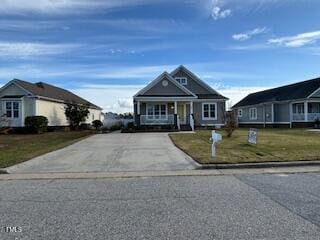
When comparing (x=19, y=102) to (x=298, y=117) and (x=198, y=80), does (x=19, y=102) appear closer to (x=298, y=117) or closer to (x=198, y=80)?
(x=198, y=80)

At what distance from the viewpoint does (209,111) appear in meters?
40.6

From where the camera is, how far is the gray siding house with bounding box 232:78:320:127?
137 ft

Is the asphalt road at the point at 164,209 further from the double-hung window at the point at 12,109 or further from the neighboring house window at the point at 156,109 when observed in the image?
the double-hung window at the point at 12,109

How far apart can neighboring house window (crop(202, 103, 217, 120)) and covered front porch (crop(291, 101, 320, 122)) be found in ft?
32.1

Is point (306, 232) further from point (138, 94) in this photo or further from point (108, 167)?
point (138, 94)

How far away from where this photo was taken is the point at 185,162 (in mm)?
13797

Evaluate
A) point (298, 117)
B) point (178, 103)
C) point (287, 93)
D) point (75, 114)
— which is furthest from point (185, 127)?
point (287, 93)

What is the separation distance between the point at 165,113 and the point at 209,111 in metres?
5.26

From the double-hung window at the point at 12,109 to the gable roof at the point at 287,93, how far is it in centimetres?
2954

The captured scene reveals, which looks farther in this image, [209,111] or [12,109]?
[209,111]

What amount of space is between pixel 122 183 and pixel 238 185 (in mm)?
2983

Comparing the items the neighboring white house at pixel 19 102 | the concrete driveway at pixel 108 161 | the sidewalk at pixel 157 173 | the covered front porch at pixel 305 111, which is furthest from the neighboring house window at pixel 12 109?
the covered front porch at pixel 305 111

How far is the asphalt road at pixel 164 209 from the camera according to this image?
5.49m

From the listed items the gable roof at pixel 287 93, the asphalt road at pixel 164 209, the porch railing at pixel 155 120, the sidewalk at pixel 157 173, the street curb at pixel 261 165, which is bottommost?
the sidewalk at pixel 157 173
